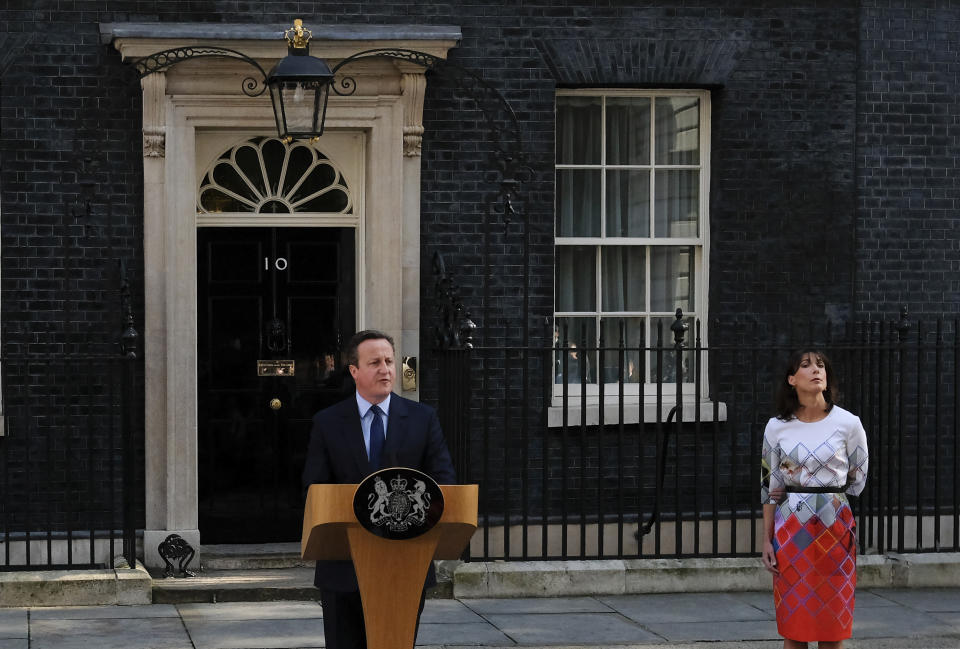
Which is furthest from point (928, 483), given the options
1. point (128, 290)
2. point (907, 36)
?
point (128, 290)

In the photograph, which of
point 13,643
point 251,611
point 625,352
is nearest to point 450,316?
point 625,352

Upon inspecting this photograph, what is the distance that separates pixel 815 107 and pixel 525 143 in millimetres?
2110

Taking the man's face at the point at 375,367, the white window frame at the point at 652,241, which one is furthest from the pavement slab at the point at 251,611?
the man's face at the point at 375,367

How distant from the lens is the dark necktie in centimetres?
574

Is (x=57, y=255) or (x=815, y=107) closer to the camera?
(x=57, y=255)

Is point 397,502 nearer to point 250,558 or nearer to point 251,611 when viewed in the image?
point 251,611

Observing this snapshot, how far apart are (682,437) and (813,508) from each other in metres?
4.18

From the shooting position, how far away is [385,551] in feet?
17.7

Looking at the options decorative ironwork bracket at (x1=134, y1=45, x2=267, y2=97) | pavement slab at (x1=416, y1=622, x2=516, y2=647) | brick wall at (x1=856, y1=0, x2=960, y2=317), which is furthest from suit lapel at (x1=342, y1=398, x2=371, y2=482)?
brick wall at (x1=856, y1=0, x2=960, y2=317)

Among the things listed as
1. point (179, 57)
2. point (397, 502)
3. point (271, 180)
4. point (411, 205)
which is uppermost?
point (179, 57)

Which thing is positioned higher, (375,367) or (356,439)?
(375,367)

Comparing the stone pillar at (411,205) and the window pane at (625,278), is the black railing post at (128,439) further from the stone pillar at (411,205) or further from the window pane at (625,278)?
the window pane at (625,278)

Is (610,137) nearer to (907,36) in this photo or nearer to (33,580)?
(907,36)

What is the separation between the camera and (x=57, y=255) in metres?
9.98
